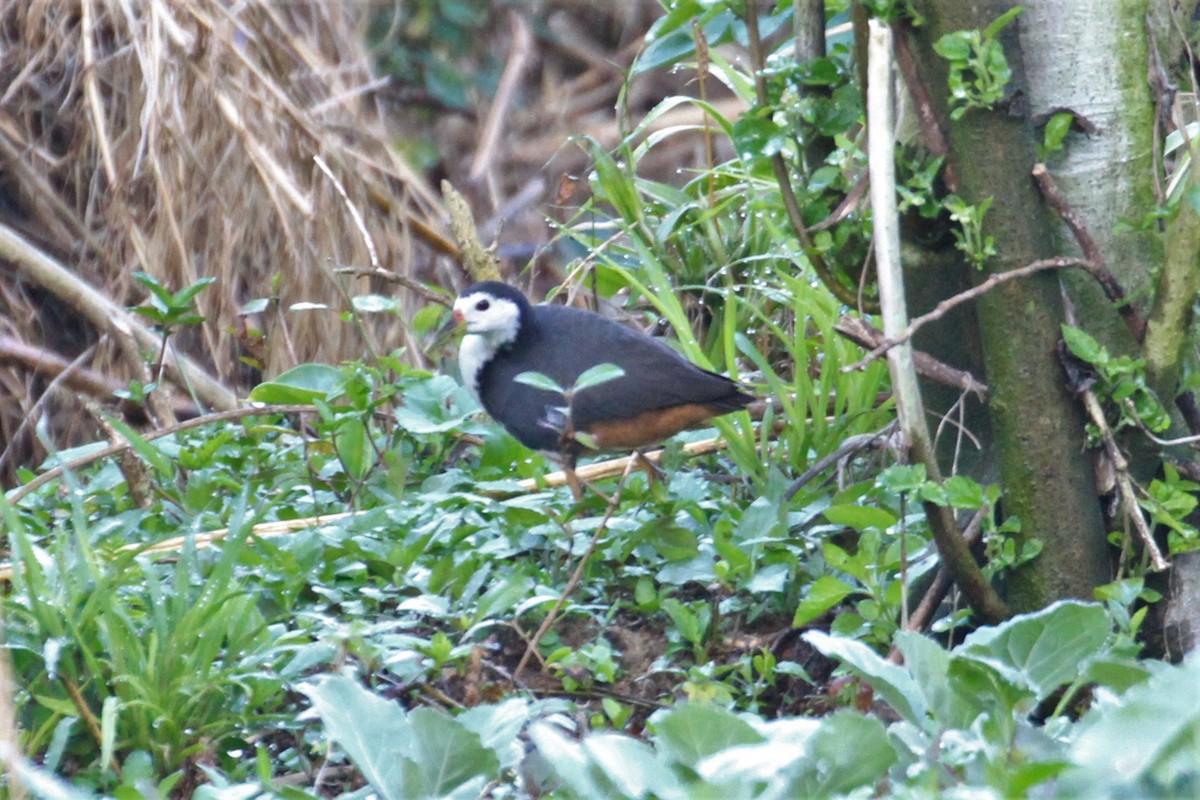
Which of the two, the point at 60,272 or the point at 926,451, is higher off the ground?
the point at 926,451

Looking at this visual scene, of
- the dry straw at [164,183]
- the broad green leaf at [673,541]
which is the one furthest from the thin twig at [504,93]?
the broad green leaf at [673,541]

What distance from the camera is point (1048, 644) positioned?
1974 millimetres

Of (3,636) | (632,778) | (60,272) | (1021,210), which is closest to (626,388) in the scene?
(1021,210)

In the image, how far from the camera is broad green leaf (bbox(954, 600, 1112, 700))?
1948mm

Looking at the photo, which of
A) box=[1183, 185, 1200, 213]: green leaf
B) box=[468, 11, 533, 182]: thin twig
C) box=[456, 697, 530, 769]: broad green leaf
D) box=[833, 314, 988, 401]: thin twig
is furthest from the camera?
box=[468, 11, 533, 182]: thin twig

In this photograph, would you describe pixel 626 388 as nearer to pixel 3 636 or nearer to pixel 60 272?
pixel 3 636

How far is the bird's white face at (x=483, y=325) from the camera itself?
388cm

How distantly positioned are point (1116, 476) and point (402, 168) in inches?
163

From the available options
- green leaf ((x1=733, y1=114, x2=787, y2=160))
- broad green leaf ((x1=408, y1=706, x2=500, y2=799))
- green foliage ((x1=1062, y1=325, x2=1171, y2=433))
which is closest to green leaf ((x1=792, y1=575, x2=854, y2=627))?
green foliage ((x1=1062, y1=325, x2=1171, y2=433))

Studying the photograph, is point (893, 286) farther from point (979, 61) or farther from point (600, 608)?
point (600, 608)

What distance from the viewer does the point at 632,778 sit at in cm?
157

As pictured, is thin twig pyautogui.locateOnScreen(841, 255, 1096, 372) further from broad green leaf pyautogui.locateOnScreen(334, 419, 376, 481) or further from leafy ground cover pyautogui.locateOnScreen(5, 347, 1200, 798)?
broad green leaf pyautogui.locateOnScreen(334, 419, 376, 481)

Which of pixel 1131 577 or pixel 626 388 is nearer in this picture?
pixel 1131 577

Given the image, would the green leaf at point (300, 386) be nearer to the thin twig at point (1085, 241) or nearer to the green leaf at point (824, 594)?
the green leaf at point (824, 594)
